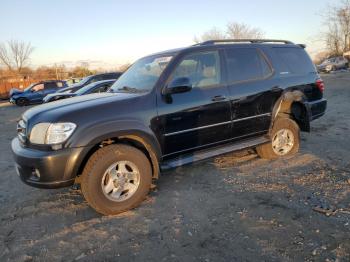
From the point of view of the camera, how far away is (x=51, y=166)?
3.44 meters

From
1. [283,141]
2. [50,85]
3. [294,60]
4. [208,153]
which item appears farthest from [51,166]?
[50,85]

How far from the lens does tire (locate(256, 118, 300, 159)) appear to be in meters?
5.41

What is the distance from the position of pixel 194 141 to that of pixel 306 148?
2775 millimetres

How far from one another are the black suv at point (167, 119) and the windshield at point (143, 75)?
0.02m

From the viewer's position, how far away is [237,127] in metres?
4.81

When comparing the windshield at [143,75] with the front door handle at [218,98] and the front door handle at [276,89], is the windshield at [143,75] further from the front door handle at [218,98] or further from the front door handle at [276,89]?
the front door handle at [276,89]

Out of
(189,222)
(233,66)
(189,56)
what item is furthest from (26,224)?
(233,66)

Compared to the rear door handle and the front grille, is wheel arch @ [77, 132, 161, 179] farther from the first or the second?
the rear door handle

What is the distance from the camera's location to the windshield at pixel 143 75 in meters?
4.35

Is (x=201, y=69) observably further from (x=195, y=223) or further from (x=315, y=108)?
(x=315, y=108)

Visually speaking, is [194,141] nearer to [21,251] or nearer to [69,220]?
[69,220]

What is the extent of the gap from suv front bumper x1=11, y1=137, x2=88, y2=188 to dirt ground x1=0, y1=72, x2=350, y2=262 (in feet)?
1.71

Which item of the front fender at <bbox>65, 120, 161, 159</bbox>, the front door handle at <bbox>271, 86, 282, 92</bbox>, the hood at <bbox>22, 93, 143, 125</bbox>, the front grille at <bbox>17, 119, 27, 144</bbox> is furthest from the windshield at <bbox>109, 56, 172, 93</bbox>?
the front door handle at <bbox>271, 86, 282, 92</bbox>

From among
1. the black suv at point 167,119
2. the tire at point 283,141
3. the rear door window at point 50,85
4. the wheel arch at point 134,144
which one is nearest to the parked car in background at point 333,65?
the rear door window at point 50,85
